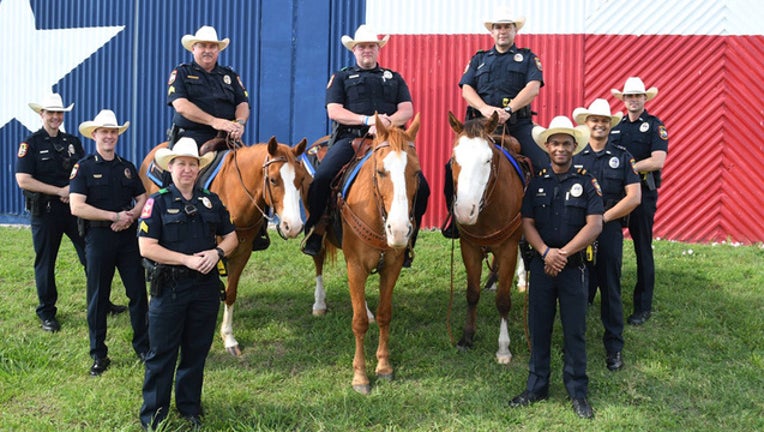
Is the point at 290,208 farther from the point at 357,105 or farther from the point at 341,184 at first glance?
the point at 357,105

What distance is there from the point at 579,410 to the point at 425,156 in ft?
21.4

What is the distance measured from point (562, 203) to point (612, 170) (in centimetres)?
115

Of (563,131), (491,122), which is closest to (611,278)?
(563,131)

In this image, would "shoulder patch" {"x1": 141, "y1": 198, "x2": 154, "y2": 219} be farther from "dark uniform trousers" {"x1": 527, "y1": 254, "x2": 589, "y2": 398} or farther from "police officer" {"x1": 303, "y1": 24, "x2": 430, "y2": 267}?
"dark uniform trousers" {"x1": 527, "y1": 254, "x2": 589, "y2": 398}

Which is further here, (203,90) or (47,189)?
(203,90)

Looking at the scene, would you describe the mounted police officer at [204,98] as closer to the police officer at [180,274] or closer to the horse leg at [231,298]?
the horse leg at [231,298]

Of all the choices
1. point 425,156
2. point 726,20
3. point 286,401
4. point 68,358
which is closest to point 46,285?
point 68,358

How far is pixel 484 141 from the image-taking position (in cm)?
491

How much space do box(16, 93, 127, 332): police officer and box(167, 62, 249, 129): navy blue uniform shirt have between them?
121 centimetres

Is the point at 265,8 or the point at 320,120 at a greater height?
the point at 265,8

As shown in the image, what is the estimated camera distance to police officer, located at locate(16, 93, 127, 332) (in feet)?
20.2

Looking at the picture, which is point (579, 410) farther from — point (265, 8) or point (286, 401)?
point (265, 8)

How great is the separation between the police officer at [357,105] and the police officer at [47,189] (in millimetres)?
2658

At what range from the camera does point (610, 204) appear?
5406 millimetres
